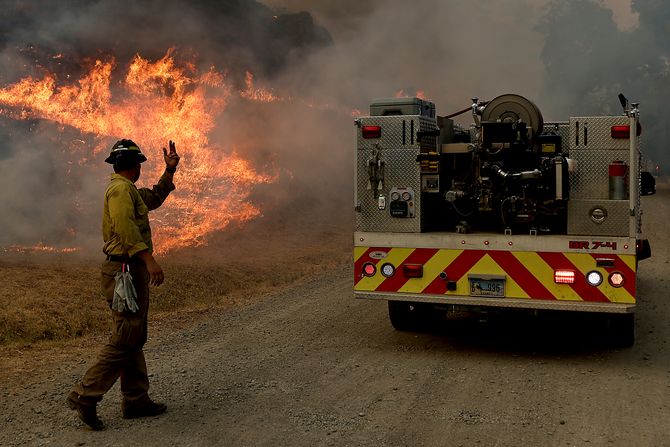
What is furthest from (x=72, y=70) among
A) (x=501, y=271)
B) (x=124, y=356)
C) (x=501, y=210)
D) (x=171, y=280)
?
(x=124, y=356)

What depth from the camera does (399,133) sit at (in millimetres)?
7680

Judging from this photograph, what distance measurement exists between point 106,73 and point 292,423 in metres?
20.3

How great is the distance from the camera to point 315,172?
104 ft

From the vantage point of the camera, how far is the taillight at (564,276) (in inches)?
275

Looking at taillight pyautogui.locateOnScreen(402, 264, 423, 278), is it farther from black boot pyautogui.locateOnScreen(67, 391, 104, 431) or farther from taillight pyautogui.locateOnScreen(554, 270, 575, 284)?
black boot pyautogui.locateOnScreen(67, 391, 104, 431)

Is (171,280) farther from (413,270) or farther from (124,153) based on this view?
(124,153)

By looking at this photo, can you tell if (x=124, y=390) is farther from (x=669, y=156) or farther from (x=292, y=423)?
(x=669, y=156)

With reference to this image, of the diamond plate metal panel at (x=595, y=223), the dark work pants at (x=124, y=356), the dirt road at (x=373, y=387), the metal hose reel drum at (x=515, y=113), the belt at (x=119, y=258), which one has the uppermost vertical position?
the metal hose reel drum at (x=515, y=113)

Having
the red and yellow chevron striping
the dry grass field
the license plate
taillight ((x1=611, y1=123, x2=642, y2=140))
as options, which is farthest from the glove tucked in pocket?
taillight ((x1=611, y1=123, x2=642, y2=140))

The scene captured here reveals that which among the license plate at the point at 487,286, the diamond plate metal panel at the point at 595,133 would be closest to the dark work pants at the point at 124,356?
the license plate at the point at 487,286

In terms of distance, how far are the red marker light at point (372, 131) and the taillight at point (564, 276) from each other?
2.29 meters

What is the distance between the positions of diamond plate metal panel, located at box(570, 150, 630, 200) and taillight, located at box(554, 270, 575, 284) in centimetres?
74

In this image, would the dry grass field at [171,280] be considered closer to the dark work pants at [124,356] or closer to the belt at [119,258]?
the dark work pants at [124,356]

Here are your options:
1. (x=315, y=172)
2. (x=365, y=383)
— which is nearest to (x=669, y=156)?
(x=315, y=172)
